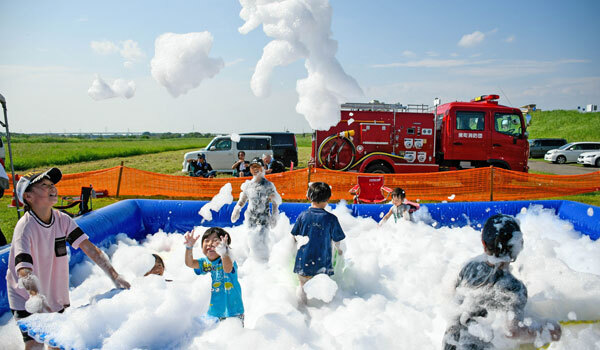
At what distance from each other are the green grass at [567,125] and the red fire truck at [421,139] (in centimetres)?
3425

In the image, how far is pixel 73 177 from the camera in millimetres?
10641

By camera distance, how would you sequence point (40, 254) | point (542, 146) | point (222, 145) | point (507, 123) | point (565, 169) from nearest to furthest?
point (40, 254), point (507, 123), point (222, 145), point (565, 169), point (542, 146)

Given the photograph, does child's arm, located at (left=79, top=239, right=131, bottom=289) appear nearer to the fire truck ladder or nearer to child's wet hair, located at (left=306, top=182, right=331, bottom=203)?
child's wet hair, located at (left=306, top=182, right=331, bottom=203)

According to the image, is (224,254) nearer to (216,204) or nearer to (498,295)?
(498,295)

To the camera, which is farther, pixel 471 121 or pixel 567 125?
pixel 567 125

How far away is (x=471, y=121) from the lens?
10562 millimetres

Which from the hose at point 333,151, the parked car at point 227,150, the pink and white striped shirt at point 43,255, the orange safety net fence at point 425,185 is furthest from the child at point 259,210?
the parked car at point 227,150

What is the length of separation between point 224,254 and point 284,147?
1529cm

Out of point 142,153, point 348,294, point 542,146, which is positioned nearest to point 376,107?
point 348,294

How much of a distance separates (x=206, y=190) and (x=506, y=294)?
8.65m

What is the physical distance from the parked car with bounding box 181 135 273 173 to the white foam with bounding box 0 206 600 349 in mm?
7673

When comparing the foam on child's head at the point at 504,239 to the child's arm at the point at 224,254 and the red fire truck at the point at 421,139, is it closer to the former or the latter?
the child's arm at the point at 224,254

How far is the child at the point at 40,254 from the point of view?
251cm

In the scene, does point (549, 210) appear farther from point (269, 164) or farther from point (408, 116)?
point (269, 164)
